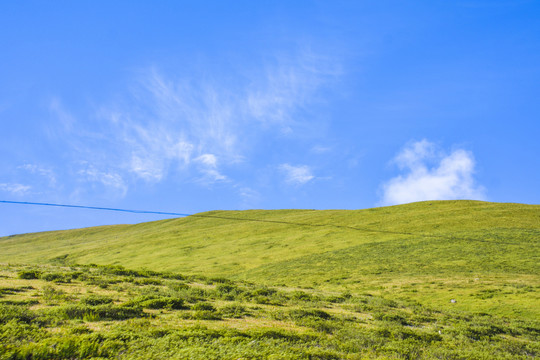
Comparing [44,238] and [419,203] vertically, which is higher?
[419,203]

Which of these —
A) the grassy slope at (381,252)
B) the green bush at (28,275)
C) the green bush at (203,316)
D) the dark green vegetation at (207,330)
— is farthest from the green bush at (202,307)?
the grassy slope at (381,252)

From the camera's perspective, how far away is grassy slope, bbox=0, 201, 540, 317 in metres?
39.0

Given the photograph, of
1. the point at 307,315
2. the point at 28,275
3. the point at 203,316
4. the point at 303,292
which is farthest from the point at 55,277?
the point at 303,292

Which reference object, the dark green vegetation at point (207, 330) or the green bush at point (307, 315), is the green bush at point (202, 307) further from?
the green bush at point (307, 315)

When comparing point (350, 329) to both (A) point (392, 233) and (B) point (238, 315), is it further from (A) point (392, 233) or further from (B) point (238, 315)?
(A) point (392, 233)

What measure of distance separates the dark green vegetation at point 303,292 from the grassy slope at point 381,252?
350 mm

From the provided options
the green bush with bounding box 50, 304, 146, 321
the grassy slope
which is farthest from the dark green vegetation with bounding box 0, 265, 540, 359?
the grassy slope

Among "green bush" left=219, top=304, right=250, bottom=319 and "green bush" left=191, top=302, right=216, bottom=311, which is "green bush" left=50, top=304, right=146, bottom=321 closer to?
"green bush" left=191, top=302, right=216, bottom=311

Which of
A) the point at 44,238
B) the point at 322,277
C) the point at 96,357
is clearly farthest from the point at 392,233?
the point at 44,238

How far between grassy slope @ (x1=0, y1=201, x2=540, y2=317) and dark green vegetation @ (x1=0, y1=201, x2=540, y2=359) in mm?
350

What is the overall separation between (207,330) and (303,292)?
18.5 metres

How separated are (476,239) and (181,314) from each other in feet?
207

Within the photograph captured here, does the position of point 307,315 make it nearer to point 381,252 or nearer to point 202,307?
point 202,307

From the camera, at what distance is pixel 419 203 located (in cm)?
10694
